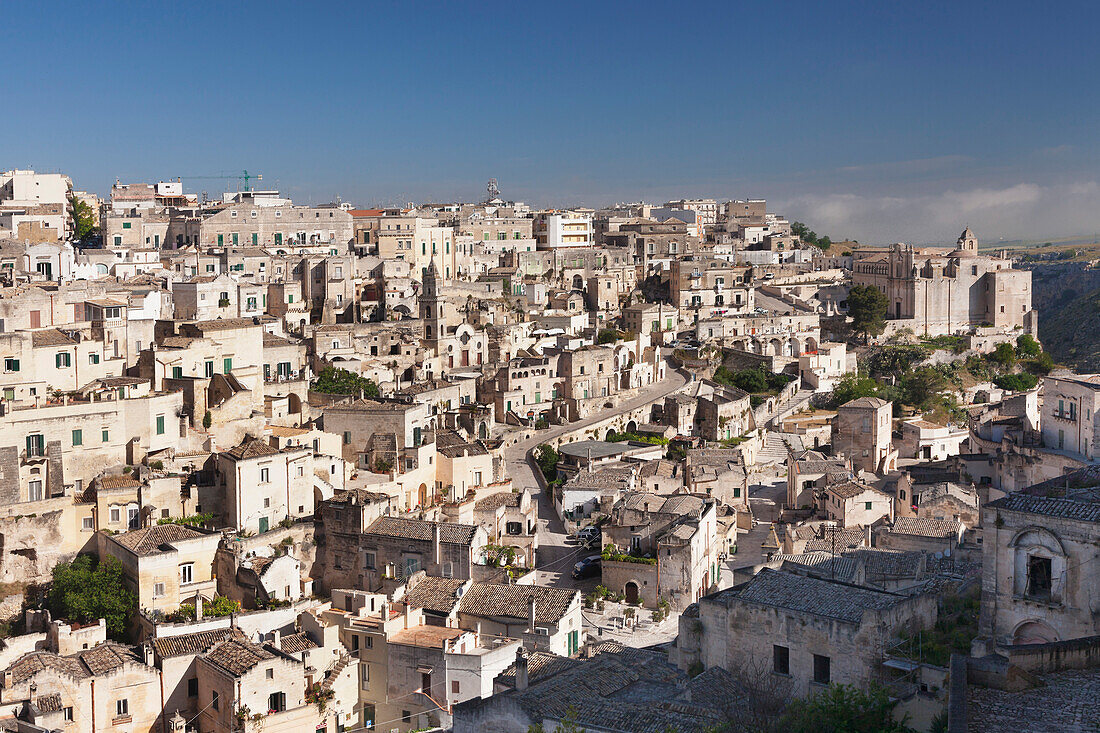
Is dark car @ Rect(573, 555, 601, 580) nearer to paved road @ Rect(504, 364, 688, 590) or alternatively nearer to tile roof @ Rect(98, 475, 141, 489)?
paved road @ Rect(504, 364, 688, 590)

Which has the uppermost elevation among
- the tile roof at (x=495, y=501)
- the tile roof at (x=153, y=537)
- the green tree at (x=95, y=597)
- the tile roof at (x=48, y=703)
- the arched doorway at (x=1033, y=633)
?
the arched doorway at (x=1033, y=633)

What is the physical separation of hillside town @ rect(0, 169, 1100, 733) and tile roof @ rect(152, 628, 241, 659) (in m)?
0.11

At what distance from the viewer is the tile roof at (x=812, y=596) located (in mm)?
15383

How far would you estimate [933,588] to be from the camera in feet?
57.3

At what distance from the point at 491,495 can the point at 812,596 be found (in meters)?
15.9

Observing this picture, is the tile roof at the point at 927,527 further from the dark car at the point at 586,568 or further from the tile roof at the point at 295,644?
the tile roof at the point at 295,644

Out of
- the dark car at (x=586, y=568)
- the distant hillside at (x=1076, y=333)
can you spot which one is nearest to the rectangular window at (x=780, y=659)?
the dark car at (x=586, y=568)

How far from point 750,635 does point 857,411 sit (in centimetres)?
2391

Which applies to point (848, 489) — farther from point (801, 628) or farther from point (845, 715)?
point (845, 715)

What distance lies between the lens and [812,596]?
16000 millimetres

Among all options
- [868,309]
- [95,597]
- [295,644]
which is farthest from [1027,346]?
[95,597]

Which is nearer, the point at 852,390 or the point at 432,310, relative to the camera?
the point at 432,310

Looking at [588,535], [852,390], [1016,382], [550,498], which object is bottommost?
[588,535]

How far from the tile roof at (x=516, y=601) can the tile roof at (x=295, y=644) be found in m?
3.03
